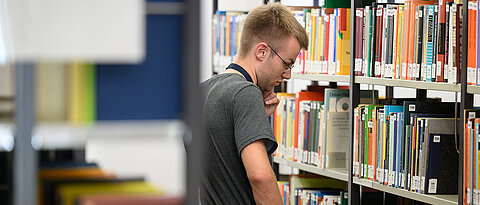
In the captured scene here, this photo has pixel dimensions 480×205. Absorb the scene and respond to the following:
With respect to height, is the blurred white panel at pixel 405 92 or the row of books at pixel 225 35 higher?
the row of books at pixel 225 35

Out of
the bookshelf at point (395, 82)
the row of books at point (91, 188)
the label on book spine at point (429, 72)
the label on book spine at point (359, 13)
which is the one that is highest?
the label on book spine at point (359, 13)

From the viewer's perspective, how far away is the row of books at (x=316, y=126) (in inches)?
129

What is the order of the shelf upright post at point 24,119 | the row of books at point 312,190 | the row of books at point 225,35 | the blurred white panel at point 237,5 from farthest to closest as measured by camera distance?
the blurred white panel at point 237,5 → the row of books at point 225,35 → the row of books at point 312,190 → the shelf upright post at point 24,119

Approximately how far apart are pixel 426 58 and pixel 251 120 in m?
0.83

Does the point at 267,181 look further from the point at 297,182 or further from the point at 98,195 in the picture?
the point at 297,182

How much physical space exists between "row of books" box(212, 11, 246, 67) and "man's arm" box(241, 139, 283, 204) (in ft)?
6.58

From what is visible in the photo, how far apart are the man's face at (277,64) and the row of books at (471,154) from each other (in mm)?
649

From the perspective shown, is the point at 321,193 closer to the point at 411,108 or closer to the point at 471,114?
the point at 411,108

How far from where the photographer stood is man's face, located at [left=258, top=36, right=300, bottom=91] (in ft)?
8.24

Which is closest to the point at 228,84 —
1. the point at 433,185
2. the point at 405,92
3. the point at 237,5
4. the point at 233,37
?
the point at 433,185

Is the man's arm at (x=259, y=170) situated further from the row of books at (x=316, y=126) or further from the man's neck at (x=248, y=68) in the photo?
the row of books at (x=316, y=126)

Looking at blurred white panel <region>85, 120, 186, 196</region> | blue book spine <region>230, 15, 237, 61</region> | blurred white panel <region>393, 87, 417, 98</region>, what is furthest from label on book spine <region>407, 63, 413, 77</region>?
blurred white panel <region>85, 120, 186, 196</region>

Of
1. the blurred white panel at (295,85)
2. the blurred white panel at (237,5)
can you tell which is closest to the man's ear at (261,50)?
the blurred white panel at (237,5)

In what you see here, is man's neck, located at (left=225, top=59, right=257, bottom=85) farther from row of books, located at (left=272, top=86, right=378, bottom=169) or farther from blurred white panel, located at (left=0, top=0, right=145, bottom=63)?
blurred white panel, located at (left=0, top=0, right=145, bottom=63)
